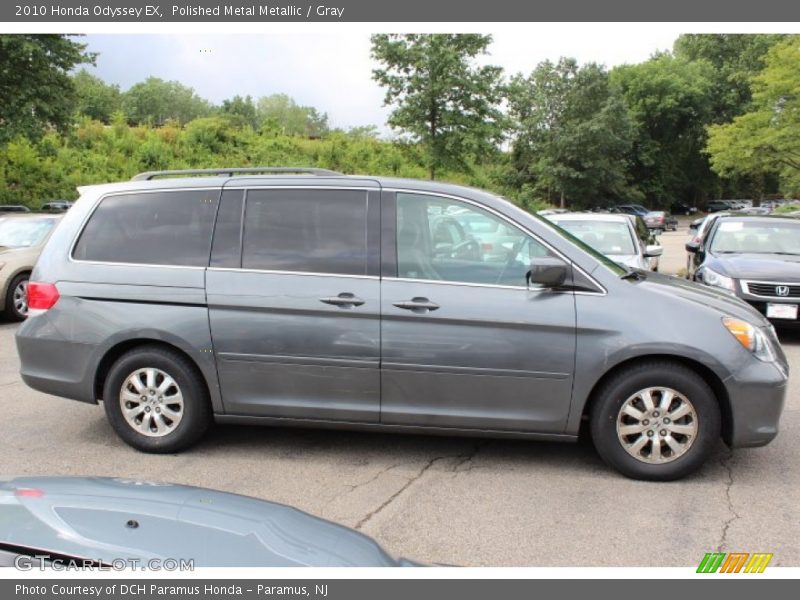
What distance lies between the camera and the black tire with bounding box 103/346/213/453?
4859mm

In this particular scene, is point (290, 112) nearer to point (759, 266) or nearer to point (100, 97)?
point (100, 97)

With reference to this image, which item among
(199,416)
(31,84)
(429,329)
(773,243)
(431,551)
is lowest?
(431,551)

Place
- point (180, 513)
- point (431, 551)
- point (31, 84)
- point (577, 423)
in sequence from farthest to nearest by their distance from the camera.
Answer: point (31, 84) → point (577, 423) → point (431, 551) → point (180, 513)

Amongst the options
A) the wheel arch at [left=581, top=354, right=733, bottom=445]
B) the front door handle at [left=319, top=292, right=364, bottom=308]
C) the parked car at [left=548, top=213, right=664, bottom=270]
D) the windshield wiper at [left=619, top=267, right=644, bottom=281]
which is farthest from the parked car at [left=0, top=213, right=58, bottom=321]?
the wheel arch at [left=581, top=354, right=733, bottom=445]

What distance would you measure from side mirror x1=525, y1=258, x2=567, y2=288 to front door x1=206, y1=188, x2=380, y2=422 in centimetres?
102

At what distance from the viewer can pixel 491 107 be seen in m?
22.1

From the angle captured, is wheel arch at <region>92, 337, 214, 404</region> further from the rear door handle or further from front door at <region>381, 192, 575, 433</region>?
the rear door handle

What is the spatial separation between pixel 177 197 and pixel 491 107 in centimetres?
1841

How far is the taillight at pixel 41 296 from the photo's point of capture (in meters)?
5.05

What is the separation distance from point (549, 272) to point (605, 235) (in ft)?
21.0

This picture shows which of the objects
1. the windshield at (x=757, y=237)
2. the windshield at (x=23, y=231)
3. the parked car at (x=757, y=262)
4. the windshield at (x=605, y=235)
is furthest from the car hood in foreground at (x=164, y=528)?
the windshield at (x=23, y=231)

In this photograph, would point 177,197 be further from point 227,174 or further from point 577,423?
point 577,423

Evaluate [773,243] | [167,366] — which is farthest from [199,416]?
[773,243]

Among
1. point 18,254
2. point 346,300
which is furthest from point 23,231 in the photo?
point 346,300
